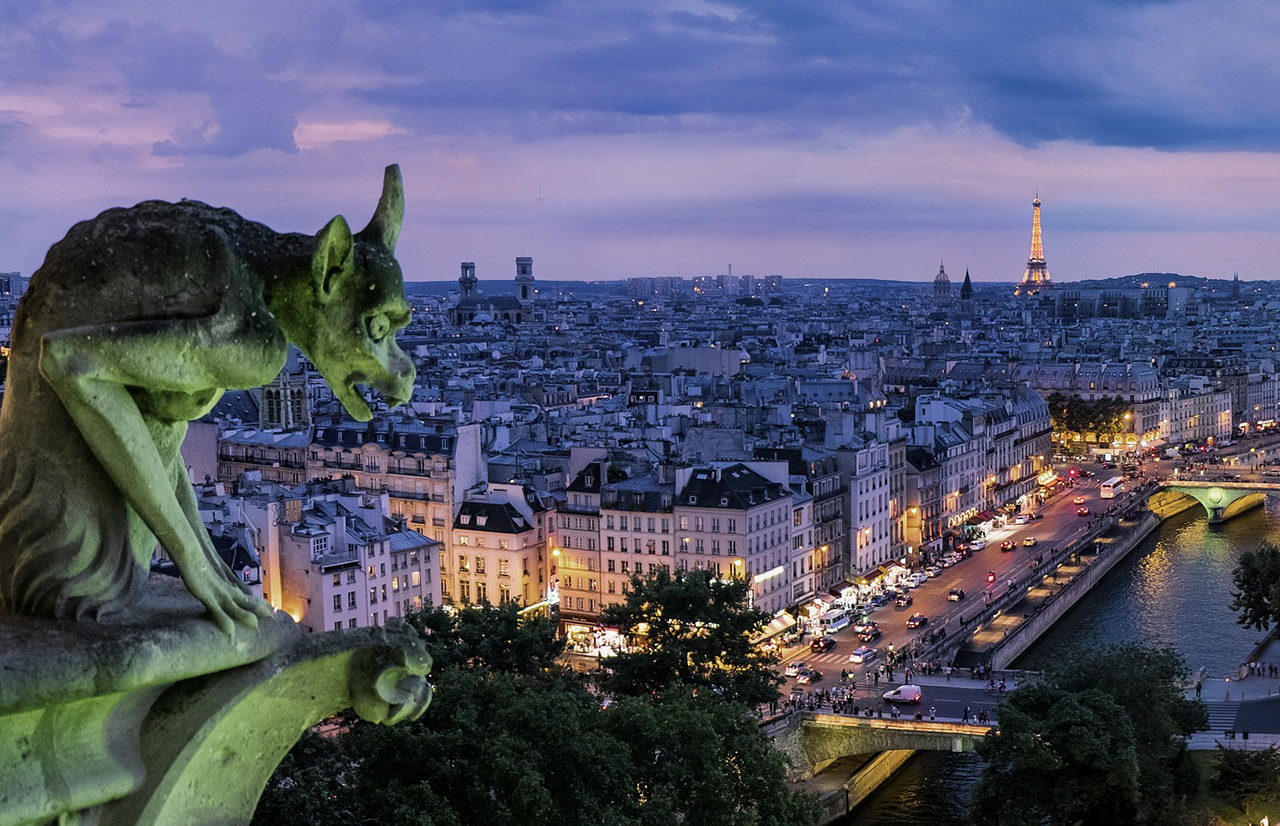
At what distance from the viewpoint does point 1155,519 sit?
240 feet

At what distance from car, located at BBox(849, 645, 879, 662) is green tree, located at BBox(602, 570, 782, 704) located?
8.58m

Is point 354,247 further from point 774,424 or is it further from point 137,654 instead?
point 774,424

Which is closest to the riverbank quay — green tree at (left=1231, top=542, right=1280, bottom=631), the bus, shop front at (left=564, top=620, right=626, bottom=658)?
the bus

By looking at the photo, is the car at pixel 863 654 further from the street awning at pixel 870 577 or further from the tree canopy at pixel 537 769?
the tree canopy at pixel 537 769

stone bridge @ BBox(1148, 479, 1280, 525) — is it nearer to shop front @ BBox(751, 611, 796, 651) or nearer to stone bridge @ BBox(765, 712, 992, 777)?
shop front @ BBox(751, 611, 796, 651)

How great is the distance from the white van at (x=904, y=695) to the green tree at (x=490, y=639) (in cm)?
922

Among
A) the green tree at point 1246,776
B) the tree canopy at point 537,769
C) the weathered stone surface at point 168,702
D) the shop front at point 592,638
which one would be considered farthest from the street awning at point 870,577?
the weathered stone surface at point 168,702

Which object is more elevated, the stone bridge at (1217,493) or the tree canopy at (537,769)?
the tree canopy at (537,769)

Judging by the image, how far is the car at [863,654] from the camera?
43.3 m

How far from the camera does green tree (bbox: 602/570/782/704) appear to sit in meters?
34.0

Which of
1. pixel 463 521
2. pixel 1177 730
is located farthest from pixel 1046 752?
pixel 463 521

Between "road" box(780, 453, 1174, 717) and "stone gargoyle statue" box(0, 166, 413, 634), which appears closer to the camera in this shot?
"stone gargoyle statue" box(0, 166, 413, 634)

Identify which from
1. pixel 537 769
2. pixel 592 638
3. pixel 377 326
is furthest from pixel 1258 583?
pixel 377 326

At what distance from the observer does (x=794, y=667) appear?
42562 mm
